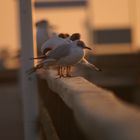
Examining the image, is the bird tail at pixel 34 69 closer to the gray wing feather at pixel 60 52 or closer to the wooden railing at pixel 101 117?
the gray wing feather at pixel 60 52

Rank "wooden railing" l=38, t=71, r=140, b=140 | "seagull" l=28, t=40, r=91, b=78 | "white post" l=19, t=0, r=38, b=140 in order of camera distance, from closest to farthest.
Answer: "wooden railing" l=38, t=71, r=140, b=140 → "seagull" l=28, t=40, r=91, b=78 → "white post" l=19, t=0, r=38, b=140

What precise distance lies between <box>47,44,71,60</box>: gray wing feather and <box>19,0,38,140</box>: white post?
1.81ft

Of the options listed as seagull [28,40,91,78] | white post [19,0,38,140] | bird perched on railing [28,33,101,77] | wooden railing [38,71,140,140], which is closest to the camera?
wooden railing [38,71,140,140]

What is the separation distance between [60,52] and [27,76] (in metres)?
0.81

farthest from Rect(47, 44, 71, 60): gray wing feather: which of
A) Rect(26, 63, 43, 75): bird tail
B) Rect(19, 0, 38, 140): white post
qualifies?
Rect(19, 0, 38, 140): white post

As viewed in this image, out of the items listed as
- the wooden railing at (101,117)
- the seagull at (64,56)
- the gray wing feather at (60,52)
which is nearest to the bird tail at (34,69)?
the seagull at (64,56)

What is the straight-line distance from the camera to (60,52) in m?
10.1

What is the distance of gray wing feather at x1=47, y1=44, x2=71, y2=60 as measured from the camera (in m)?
10.1

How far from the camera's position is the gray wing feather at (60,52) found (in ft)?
33.2

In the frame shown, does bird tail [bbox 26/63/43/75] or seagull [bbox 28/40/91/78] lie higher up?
seagull [bbox 28/40/91/78]

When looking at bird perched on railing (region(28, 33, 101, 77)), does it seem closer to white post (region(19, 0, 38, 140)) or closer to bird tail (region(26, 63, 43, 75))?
bird tail (region(26, 63, 43, 75))

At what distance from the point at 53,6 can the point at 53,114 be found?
117ft

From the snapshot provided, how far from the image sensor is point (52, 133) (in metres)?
8.69

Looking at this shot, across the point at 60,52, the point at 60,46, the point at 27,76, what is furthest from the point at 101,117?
the point at 27,76
